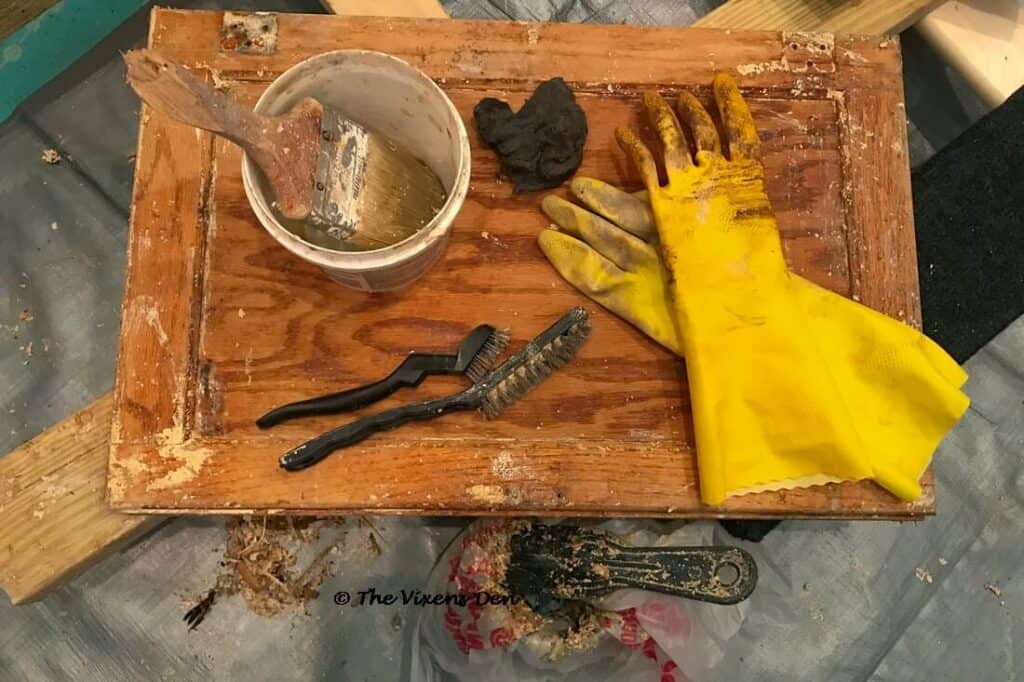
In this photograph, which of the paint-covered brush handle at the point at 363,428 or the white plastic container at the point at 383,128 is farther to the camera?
the paint-covered brush handle at the point at 363,428

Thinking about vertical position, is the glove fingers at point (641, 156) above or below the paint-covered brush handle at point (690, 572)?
above

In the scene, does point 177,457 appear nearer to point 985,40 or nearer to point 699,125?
point 699,125

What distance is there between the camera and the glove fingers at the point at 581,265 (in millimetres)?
1089

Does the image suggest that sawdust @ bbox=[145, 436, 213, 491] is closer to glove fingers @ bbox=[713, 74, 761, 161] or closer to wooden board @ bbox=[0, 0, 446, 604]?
wooden board @ bbox=[0, 0, 446, 604]

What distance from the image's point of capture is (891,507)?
1085 millimetres

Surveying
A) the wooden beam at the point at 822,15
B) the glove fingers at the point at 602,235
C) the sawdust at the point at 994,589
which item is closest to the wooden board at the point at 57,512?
the glove fingers at the point at 602,235

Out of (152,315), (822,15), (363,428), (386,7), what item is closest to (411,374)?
(363,428)

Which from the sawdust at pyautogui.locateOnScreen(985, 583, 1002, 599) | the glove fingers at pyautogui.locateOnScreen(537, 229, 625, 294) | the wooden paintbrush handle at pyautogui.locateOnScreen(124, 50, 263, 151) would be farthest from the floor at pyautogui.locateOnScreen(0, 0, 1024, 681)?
the wooden paintbrush handle at pyautogui.locateOnScreen(124, 50, 263, 151)

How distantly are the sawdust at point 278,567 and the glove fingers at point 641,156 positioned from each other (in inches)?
33.0

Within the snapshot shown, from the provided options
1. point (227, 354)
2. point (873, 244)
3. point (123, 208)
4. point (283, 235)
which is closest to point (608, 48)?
point (873, 244)

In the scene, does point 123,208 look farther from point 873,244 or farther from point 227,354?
point 873,244

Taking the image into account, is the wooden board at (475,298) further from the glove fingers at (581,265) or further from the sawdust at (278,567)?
the sawdust at (278,567)

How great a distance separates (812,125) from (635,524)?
70 cm

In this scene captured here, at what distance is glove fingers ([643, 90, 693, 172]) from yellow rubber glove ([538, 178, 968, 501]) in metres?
0.07
